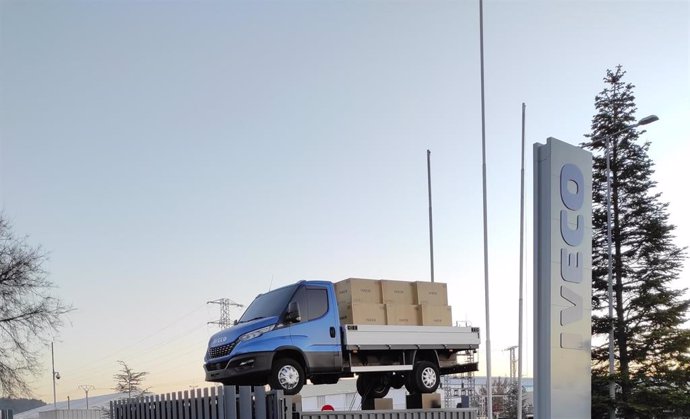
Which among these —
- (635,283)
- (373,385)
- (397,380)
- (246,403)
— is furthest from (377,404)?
(635,283)

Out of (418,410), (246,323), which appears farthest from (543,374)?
(246,323)

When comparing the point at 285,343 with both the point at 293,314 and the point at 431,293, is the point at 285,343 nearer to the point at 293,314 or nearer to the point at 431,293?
the point at 293,314

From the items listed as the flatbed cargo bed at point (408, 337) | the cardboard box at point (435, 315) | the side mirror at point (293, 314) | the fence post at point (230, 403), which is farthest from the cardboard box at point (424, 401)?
the fence post at point (230, 403)

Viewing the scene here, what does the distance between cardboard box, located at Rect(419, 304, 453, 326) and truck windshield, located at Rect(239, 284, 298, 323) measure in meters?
2.62

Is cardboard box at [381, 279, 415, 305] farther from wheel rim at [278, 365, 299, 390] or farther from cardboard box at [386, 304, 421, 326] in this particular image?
wheel rim at [278, 365, 299, 390]

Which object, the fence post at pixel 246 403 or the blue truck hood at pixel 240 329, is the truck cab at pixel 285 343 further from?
the fence post at pixel 246 403

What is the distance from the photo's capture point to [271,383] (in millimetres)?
12797

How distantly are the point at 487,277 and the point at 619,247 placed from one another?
17.6 metres

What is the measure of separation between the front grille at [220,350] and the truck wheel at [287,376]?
84 centimetres

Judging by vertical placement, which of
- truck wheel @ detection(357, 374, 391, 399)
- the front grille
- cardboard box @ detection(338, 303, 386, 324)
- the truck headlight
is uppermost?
cardboard box @ detection(338, 303, 386, 324)

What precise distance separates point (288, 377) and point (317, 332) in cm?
92

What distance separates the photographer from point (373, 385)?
48.2 feet

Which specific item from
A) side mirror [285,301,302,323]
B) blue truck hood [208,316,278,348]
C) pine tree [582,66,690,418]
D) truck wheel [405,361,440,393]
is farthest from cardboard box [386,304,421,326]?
pine tree [582,66,690,418]

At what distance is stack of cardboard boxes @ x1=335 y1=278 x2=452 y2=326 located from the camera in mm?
13836
